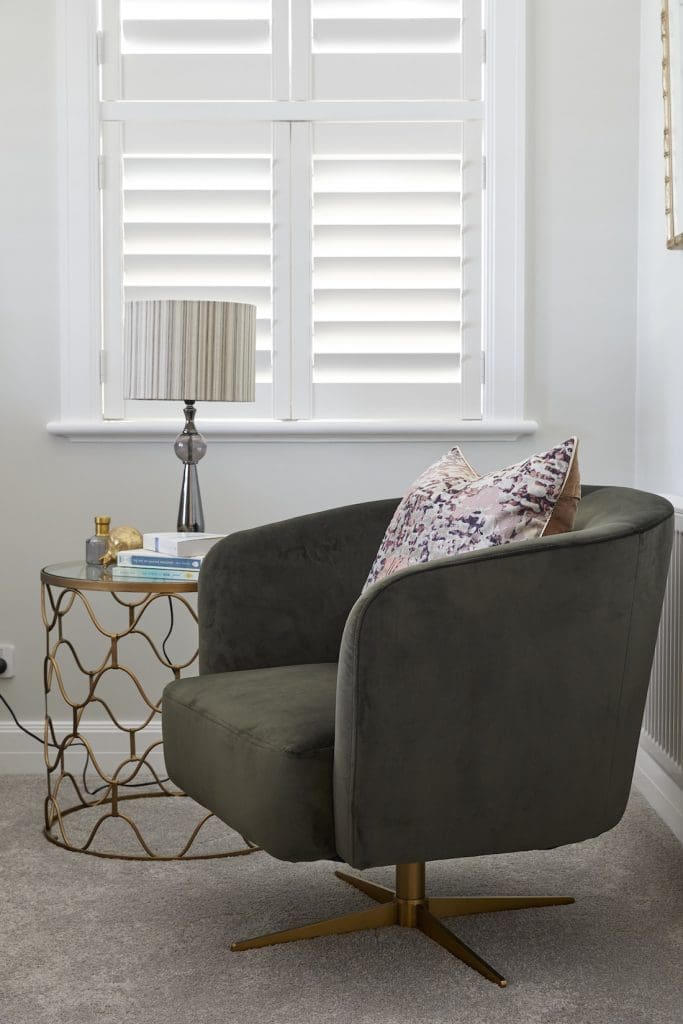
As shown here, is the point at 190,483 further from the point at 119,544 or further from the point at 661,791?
the point at 661,791

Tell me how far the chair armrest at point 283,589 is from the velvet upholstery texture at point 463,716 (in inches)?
9.0

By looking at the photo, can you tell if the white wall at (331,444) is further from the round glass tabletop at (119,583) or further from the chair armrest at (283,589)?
the chair armrest at (283,589)

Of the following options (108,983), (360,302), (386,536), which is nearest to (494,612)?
(386,536)

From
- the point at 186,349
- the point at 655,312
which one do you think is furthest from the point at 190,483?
the point at 655,312

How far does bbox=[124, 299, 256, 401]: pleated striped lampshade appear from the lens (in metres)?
2.34

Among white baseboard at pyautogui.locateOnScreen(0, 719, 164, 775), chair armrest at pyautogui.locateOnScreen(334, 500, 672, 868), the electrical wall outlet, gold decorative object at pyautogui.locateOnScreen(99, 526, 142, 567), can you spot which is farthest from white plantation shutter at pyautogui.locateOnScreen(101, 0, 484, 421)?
chair armrest at pyautogui.locateOnScreen(334, 500, 672, 868)

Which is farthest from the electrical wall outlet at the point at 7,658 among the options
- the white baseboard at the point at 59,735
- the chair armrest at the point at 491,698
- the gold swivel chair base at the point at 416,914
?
the chair armrest at the point at 491,698

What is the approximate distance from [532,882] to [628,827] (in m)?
0.41

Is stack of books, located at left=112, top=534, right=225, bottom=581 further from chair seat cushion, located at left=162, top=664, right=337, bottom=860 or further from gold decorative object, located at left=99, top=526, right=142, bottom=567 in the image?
chair seat cushion, located at left=162, top=664, right=337, bottom=860

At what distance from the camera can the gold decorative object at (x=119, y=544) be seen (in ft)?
7.92

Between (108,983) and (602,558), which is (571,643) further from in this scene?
(108,983)

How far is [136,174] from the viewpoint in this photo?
2.84 metres

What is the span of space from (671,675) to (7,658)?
1.64 metres

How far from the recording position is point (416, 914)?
1.88 meters
